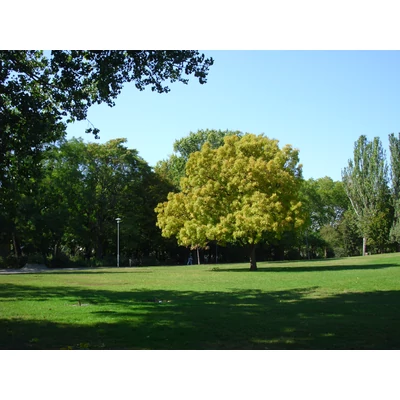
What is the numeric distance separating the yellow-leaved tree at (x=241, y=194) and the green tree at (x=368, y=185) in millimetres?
29803

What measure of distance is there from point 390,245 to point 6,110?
58648mm

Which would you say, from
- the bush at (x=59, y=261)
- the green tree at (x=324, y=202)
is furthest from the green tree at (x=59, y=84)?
the green tree at (x=324, y=202)

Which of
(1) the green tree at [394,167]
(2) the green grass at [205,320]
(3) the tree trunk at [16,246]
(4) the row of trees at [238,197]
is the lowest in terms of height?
(2) the green grass at [205,320]

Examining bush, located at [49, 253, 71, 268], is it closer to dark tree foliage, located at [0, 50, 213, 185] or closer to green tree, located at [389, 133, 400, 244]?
dark tree foliage, located at [0, 50, 213, 185]

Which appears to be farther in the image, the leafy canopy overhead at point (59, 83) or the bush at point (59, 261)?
the bush at point (59, 261)

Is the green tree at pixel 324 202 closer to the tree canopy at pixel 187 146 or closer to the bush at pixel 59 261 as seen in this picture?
the tree canopy at pixel 187 146

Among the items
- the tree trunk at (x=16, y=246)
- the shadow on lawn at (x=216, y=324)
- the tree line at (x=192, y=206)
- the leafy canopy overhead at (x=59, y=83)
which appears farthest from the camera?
the tree trunk at (x=16, y=246)

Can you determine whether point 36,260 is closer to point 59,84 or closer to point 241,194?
point 241,194

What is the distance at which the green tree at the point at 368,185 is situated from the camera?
6075cm

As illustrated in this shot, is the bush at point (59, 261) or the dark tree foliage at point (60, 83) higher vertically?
the dark tree foliage at point (60, 83)

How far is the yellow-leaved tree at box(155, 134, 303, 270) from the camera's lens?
31484mm

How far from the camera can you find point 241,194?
110 feet

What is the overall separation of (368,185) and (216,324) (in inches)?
2241
